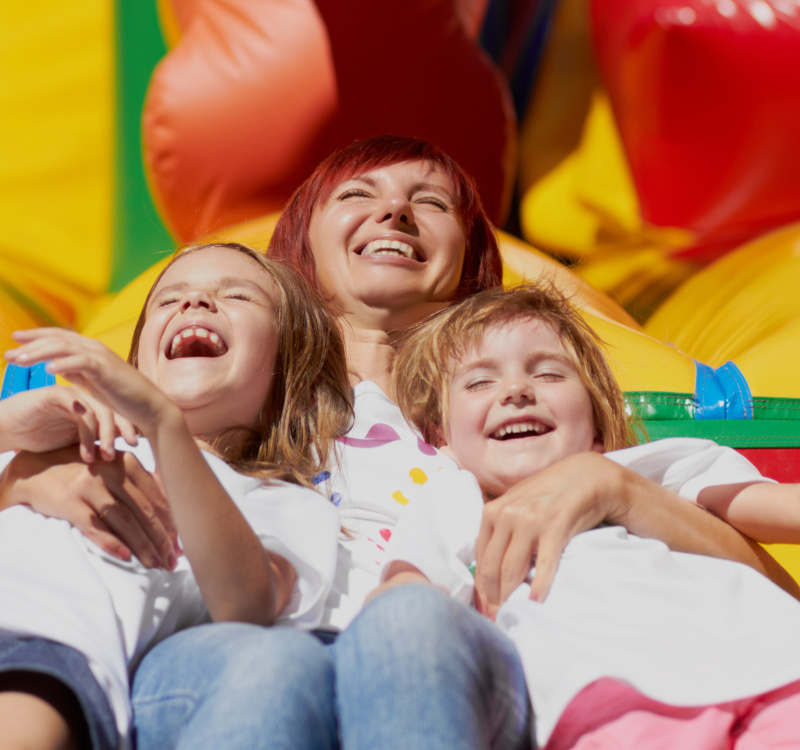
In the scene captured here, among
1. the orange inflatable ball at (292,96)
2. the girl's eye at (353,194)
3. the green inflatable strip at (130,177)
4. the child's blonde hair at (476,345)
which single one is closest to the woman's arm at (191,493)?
the child's blonde hair at (476,345)

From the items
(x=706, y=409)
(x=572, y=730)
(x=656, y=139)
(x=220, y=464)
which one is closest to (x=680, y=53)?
(x=656, y=139)

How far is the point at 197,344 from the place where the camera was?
0.85 meters

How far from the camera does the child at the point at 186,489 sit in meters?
0.56

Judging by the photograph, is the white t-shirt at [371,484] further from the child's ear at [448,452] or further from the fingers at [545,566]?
the fingers at [545,566]

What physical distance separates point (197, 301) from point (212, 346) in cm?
5

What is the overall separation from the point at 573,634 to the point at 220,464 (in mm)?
334

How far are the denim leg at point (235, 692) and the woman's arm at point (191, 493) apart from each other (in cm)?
3

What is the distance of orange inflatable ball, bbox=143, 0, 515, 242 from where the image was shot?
148cm

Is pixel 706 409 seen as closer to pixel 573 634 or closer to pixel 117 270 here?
pixel 573 634

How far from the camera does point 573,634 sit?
621mm

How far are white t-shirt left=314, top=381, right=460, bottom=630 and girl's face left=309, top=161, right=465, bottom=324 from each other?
0.16 meters

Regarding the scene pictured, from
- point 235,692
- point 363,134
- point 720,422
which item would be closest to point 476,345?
point 720,422

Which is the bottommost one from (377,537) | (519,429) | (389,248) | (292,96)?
(377,537)

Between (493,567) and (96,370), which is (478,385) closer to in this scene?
(493,567)
